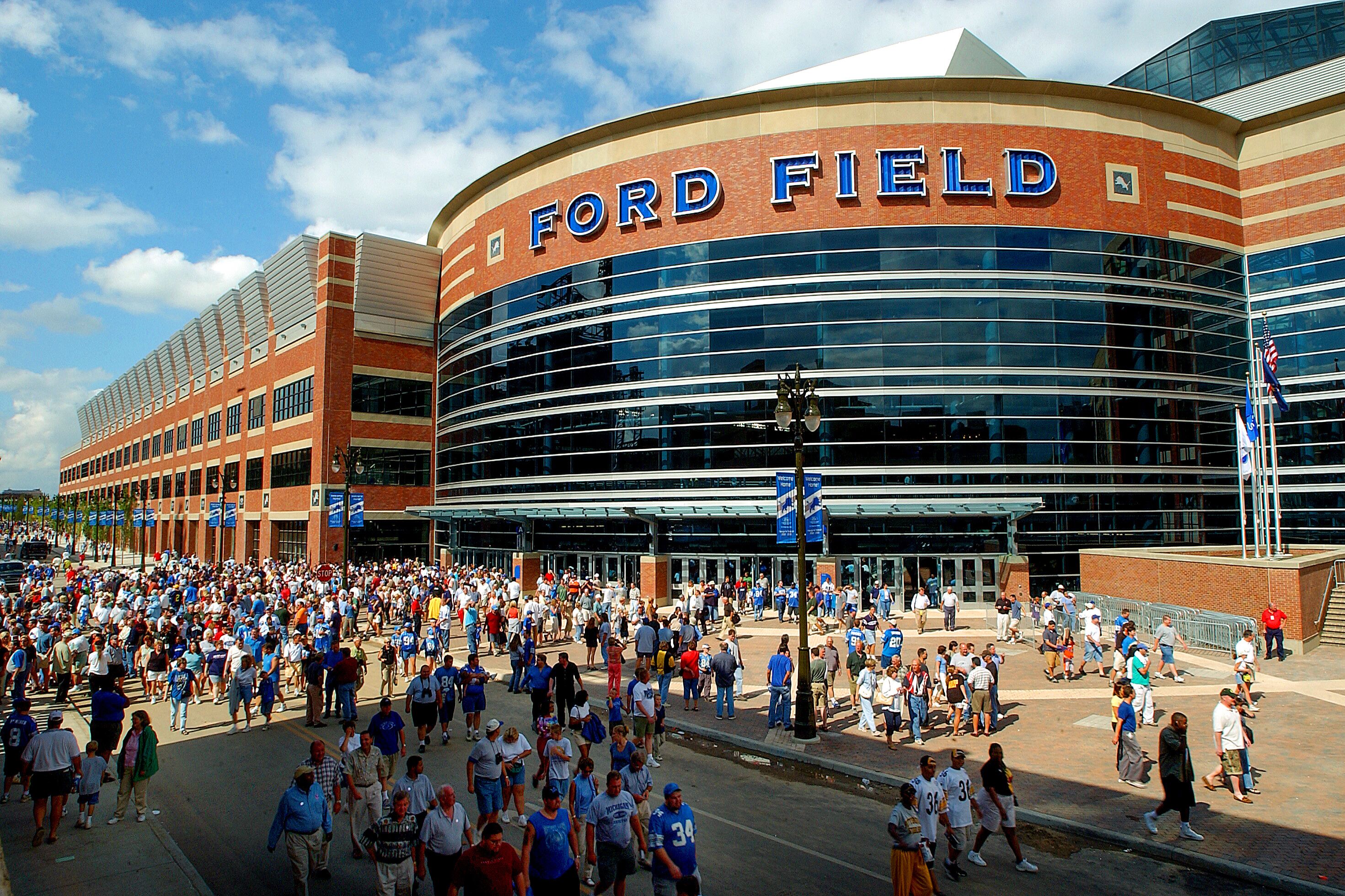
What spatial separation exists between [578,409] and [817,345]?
1370cm

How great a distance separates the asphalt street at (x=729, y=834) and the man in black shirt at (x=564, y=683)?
1191mm

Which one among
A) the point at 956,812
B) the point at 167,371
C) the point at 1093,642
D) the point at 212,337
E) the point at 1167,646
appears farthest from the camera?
the point at 167,371

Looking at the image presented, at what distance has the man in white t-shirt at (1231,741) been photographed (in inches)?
468

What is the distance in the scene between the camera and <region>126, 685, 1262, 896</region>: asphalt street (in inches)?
370

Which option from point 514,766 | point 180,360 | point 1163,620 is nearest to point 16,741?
point 514,766

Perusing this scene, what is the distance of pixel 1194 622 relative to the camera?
2494 centimetres

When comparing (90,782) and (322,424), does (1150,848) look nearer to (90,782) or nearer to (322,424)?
(90,782)

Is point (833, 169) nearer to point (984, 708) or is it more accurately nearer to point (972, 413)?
point (972, 413)

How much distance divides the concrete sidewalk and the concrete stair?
31.4 meters

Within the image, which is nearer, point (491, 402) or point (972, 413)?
point (972, 413)

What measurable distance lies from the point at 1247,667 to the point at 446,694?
55.7 ft

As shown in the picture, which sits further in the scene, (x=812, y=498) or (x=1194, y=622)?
(x=1194, y=622)

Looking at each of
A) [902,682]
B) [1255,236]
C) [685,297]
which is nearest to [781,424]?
[902,682]

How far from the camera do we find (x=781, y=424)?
1645 centimetres
